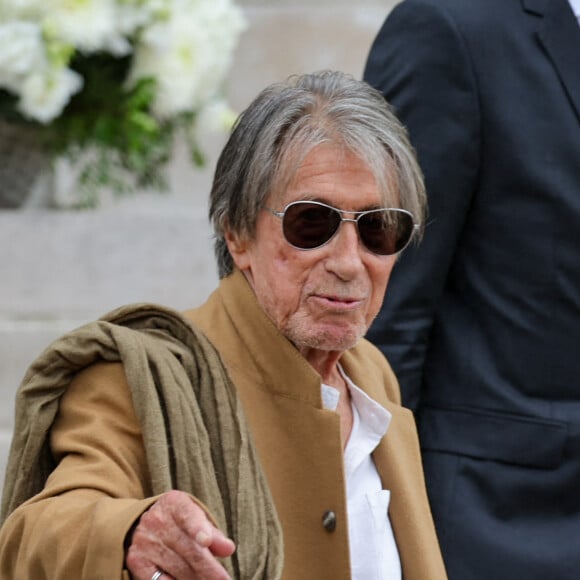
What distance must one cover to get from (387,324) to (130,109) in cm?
156

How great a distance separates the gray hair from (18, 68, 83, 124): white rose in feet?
5.58

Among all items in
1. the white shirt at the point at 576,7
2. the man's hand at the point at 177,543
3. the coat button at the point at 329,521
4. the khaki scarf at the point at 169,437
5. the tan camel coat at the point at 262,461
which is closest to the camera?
the man's hand at the point at 177,543

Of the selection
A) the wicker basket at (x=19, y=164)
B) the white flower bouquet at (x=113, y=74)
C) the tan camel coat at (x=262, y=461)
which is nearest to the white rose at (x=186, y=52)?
the white flower bouquet at (x=113, y=74)

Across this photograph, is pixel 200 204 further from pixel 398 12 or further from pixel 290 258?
pixel 290 258

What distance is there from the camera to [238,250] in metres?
2.87

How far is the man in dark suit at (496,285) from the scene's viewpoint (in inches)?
134

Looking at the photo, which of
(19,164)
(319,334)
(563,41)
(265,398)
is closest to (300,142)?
(319,334)

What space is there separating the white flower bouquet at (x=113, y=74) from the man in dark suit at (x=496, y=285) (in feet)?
4.28

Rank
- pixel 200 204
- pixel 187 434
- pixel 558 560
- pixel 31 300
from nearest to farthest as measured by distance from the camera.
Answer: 1. pixel 187 434
2. pixel 558 560
3. pixel 31 300
4. pixel 200 204

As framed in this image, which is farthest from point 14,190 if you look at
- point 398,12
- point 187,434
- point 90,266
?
point 187,434

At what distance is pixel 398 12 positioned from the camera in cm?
351

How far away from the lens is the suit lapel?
3.45 meters

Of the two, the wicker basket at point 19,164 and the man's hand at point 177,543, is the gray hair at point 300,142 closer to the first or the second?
the man's hand at point 177,543

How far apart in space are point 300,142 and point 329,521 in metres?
0.63
